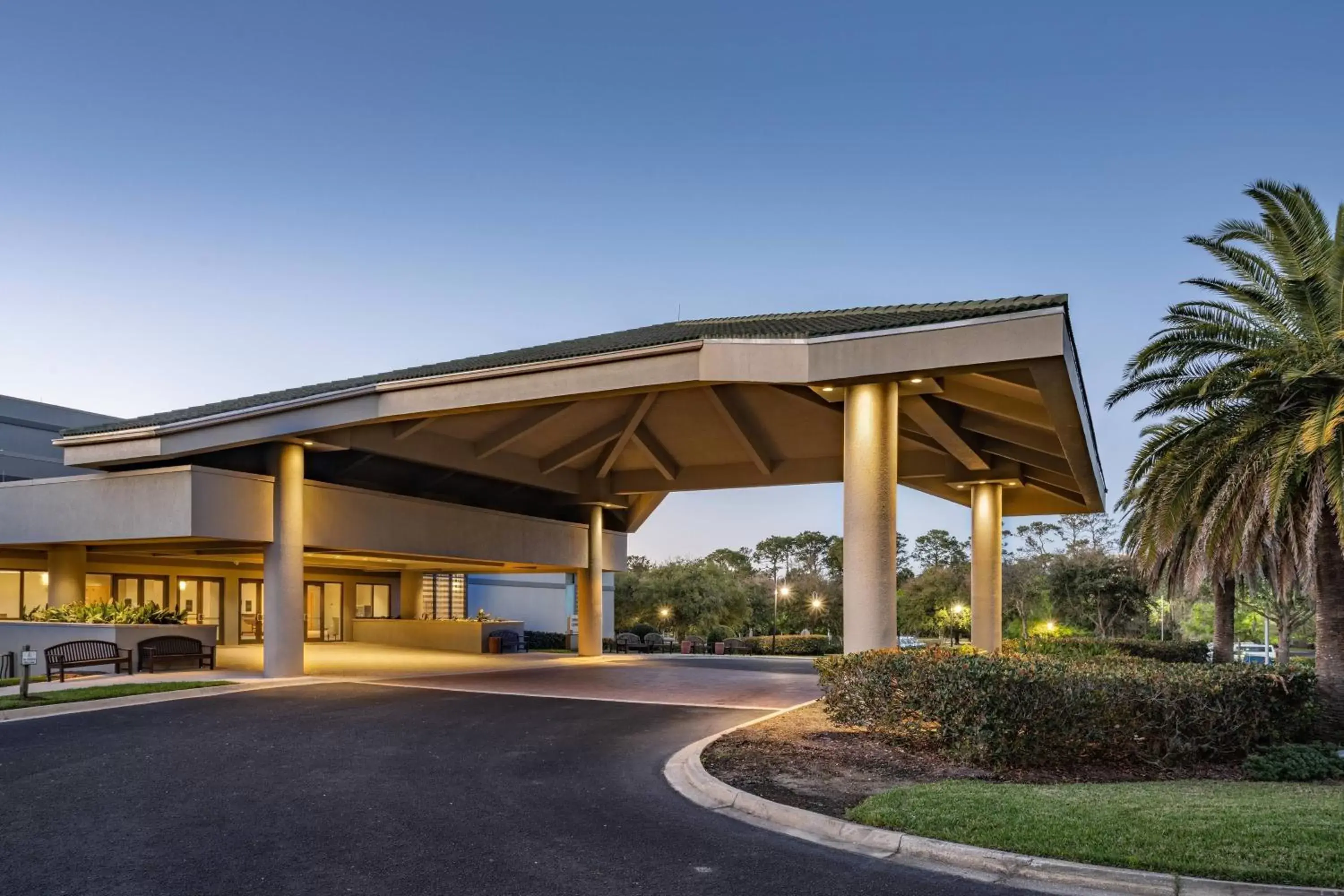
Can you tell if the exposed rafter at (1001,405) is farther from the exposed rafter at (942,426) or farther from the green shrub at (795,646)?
the green shrub at (795,646)

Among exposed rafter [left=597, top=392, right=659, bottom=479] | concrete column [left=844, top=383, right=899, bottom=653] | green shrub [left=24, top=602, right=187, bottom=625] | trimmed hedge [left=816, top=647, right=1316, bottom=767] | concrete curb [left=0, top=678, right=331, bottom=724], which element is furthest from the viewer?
exposed rafter [left=597, top=392, right=659, bottom=479]

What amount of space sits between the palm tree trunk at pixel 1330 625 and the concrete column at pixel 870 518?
18.8 ft

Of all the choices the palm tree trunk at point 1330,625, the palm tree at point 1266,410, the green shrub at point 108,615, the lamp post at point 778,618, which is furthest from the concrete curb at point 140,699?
the lamp post at point 778,618

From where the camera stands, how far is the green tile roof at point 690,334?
523 inches

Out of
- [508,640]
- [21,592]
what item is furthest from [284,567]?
[508,640]

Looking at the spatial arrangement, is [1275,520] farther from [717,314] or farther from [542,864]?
[717,314]

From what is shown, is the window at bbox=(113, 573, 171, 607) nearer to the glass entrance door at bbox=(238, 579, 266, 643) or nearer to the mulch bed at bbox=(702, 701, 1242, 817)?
the glass entrance door at bbox=(238, 579, 266, 643)

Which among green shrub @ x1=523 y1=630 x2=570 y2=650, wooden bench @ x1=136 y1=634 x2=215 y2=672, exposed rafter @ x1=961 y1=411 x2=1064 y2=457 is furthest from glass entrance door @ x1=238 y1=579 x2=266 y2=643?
exposed rafter @ x1=961 y1=411 x2=1064 y2=457

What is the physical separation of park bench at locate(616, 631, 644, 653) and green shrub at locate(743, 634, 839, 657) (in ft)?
16.4

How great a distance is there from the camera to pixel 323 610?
36469 mm

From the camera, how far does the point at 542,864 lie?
6293 millimetres

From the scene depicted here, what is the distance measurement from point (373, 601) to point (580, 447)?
56.8ft

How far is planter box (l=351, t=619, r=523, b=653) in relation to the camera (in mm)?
33906

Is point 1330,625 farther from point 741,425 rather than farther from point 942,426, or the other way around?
point 741,425
